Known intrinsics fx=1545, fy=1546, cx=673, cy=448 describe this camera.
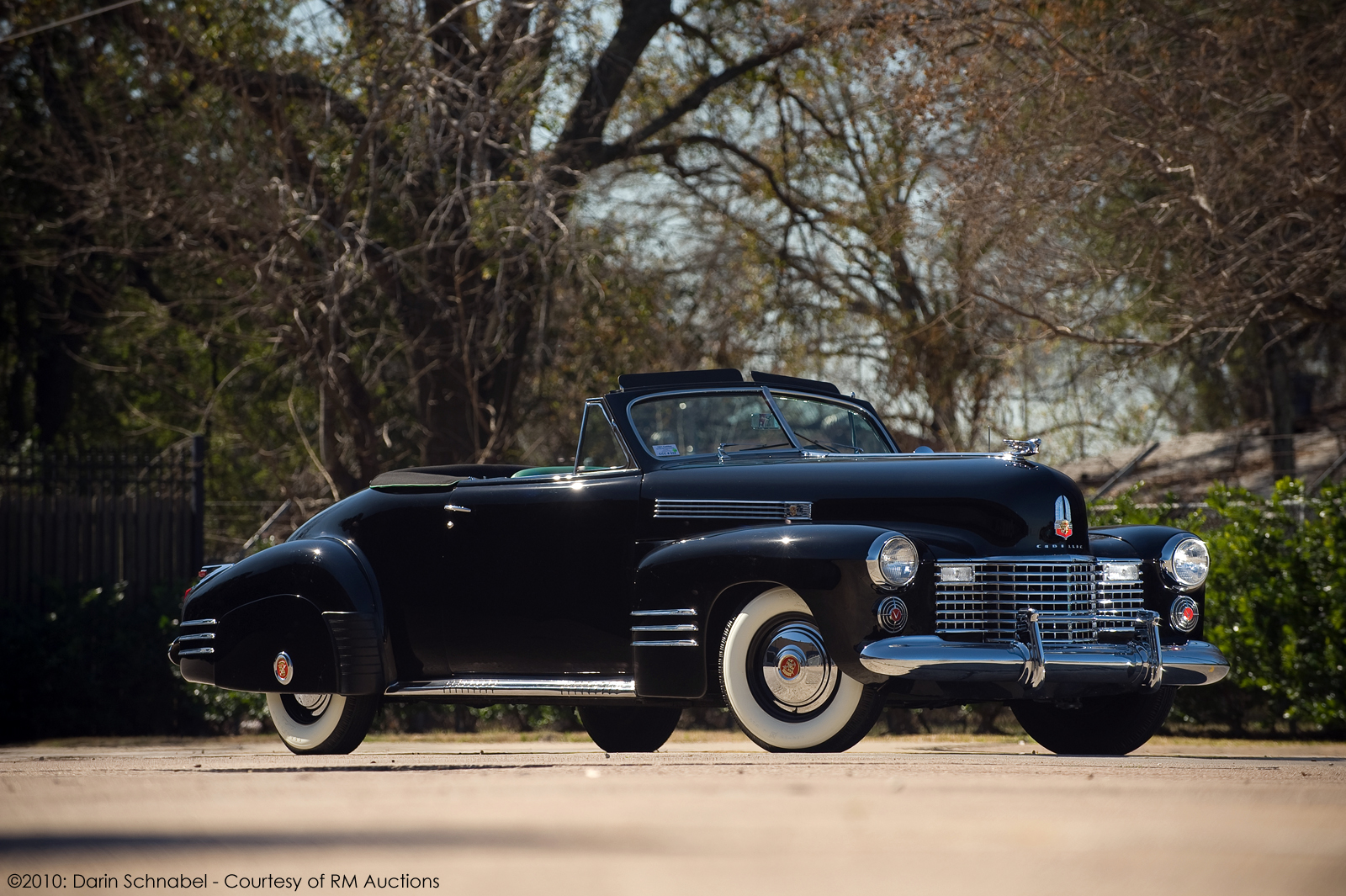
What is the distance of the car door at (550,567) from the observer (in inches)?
283

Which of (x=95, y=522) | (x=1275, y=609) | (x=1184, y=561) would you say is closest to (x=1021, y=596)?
(x=1184, y=561)

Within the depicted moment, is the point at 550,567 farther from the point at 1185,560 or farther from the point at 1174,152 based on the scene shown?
the point at 1174,152

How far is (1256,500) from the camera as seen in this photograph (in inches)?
442

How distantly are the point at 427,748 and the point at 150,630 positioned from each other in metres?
4.04

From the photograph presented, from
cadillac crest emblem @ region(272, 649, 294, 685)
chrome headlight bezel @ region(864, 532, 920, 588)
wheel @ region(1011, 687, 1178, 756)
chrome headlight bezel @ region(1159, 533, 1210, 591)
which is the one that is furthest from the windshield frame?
cadillac crest emblem @ region(272, 649, 294, 685)

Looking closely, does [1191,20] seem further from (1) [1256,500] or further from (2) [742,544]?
(2) [742,544]

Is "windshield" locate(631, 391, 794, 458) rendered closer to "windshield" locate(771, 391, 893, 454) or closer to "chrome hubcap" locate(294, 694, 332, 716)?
"windshield" locate(771, 391, 893, 454)

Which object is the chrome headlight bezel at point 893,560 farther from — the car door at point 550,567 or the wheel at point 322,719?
the wheel at point 322,719

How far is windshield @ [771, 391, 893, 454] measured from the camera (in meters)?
7.89

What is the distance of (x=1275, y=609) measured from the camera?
35.1 ft

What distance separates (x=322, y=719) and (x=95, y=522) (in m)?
6.19

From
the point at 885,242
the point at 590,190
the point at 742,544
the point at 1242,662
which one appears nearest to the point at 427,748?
the point at 742,544

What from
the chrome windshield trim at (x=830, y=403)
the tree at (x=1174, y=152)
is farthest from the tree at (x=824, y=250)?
the chrome windshield trim at (x=830, y=403)

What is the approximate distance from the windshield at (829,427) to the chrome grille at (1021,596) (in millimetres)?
1444
